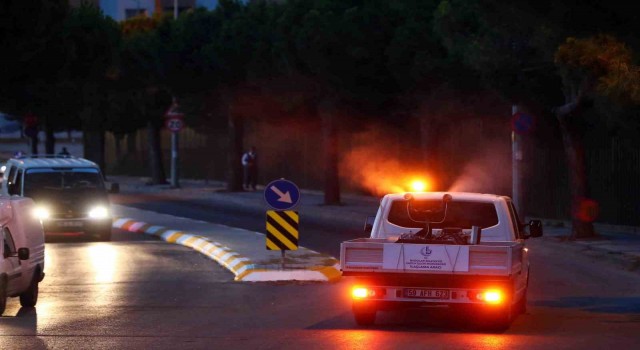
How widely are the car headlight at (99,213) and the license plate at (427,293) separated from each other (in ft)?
54.1

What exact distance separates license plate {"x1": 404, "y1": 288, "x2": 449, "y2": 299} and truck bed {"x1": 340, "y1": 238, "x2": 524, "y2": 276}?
0.20 meters

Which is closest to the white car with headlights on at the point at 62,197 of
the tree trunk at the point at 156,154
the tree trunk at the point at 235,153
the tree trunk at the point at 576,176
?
the tree trunk at the point at 576,176

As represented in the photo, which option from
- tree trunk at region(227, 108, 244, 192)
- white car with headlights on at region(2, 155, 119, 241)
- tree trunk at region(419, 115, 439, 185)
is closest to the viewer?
white car with headlights on at region(2, 155, 119, 241)

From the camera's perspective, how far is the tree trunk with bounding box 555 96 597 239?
27.8m

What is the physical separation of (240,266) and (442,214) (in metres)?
6.83

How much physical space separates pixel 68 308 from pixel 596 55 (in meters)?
8.55

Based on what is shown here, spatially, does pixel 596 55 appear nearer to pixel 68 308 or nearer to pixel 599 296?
pixel 599 296

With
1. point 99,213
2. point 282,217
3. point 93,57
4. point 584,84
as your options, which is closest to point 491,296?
point 282,217

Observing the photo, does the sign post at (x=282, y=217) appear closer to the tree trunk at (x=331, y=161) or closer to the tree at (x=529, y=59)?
the tree at (x=529, y=59)

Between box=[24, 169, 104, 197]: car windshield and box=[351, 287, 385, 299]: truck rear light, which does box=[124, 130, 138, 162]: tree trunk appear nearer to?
box=[24, 169, 104, 197]: car windshield

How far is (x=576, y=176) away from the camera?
28.4m

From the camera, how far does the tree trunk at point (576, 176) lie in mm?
27828

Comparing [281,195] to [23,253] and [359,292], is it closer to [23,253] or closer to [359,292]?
[23,253]

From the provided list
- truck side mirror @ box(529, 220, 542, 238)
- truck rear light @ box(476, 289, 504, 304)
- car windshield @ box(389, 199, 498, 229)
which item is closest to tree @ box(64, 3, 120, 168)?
car windshield @ box(389, 199, 498, 229)
